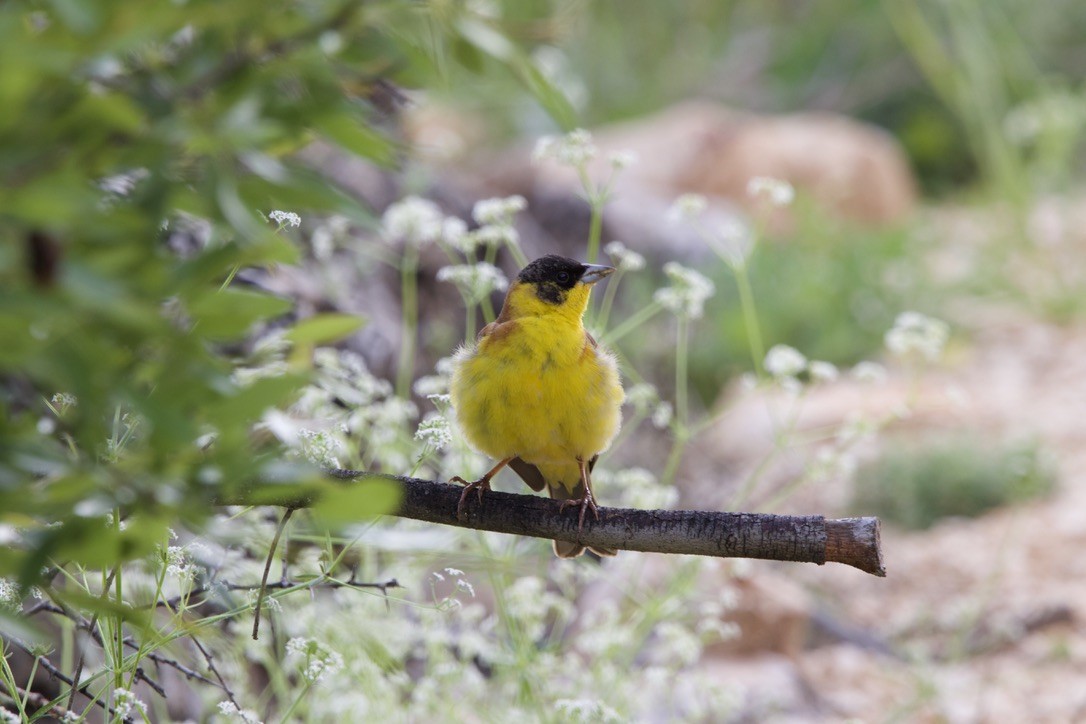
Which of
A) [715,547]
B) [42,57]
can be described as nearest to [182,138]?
[42,57]

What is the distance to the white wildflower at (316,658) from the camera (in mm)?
2203

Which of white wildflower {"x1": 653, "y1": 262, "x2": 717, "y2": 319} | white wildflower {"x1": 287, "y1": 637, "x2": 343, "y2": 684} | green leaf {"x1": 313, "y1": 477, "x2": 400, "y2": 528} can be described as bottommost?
white wildflower {"x1": 287, "y1": 637, "x2": 343, "y2": 684}

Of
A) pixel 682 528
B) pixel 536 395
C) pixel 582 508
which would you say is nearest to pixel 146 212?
pixel 682 528

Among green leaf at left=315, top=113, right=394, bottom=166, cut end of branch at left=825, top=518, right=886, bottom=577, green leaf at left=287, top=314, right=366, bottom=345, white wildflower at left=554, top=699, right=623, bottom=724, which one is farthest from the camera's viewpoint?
white wildflower at left=554, top=699, right=623, bottom=724

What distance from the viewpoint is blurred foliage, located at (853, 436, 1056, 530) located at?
5.62 m

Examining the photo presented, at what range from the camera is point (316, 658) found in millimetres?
2299

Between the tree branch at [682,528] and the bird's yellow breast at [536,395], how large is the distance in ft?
1.88

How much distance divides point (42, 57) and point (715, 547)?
4.34 ft

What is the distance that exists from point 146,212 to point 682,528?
3.95 ft

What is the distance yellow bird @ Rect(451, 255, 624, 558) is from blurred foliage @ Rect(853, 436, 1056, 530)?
3.07 m

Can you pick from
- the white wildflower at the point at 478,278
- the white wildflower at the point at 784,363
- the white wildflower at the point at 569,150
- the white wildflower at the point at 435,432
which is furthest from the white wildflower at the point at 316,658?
the white wildflower at the point at 784,363

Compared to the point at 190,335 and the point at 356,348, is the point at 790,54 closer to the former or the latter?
the point at 356,348

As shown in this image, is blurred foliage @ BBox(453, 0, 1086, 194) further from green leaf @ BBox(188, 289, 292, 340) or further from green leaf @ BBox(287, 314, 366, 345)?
green leaf @ BBox(188, 289, 292, 340)

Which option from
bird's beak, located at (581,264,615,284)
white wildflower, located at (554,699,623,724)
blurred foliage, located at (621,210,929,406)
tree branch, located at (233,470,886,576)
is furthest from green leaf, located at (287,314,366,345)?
blurred foliage, located at (621,210,929,406)
